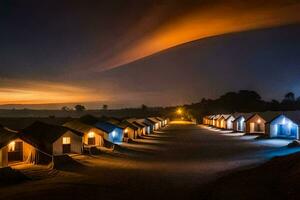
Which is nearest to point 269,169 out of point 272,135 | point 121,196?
point 121,196

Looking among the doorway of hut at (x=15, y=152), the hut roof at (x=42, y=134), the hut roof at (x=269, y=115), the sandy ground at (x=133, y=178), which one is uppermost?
the hut roof at (x=269, y=115)

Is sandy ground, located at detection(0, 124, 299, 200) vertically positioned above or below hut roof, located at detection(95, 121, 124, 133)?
below

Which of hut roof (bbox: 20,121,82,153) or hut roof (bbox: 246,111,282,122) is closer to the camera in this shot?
hut roof (bbox: 20,121,82,153)

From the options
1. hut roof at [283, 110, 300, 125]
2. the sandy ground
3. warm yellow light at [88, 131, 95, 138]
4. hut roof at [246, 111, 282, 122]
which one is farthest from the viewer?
hut roof at [246, 111, 282, 122]

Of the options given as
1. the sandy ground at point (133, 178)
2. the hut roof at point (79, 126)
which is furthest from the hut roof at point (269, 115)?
the hut roof at point (79, 126)

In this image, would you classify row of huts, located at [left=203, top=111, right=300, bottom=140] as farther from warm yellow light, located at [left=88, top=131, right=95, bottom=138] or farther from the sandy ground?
warm yellow light, located at [left=88, top=131, right=95, bottom=138]

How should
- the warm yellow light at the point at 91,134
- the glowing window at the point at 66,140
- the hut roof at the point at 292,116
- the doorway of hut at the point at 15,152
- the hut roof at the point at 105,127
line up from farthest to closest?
the hut roof at the point at 292,116, the hut roof at the point at 105,127, the warm yellow light at the point at 91,134, the glowing window at the point at 66,140, the doorway of hut at the point at 15,152

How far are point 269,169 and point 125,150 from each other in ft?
70.4

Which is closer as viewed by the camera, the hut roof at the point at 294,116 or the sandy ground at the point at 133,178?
the sandy ground at the point at 133,178

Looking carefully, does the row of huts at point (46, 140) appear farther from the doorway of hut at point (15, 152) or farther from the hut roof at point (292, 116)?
the hut roof at point (292, 116)

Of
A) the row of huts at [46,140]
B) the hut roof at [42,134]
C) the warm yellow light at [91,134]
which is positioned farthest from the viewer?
the warm yellow light at [91,134]

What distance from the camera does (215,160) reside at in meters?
30.9

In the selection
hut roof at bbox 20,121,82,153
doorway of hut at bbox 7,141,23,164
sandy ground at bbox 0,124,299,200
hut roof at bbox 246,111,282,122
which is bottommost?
sandy ground at bbox 0,124,299,200

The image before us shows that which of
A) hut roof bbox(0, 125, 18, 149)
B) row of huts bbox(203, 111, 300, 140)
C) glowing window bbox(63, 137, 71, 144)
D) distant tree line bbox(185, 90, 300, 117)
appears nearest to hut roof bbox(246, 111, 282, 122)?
row of huts bbox(203, 111, 300, 140)
